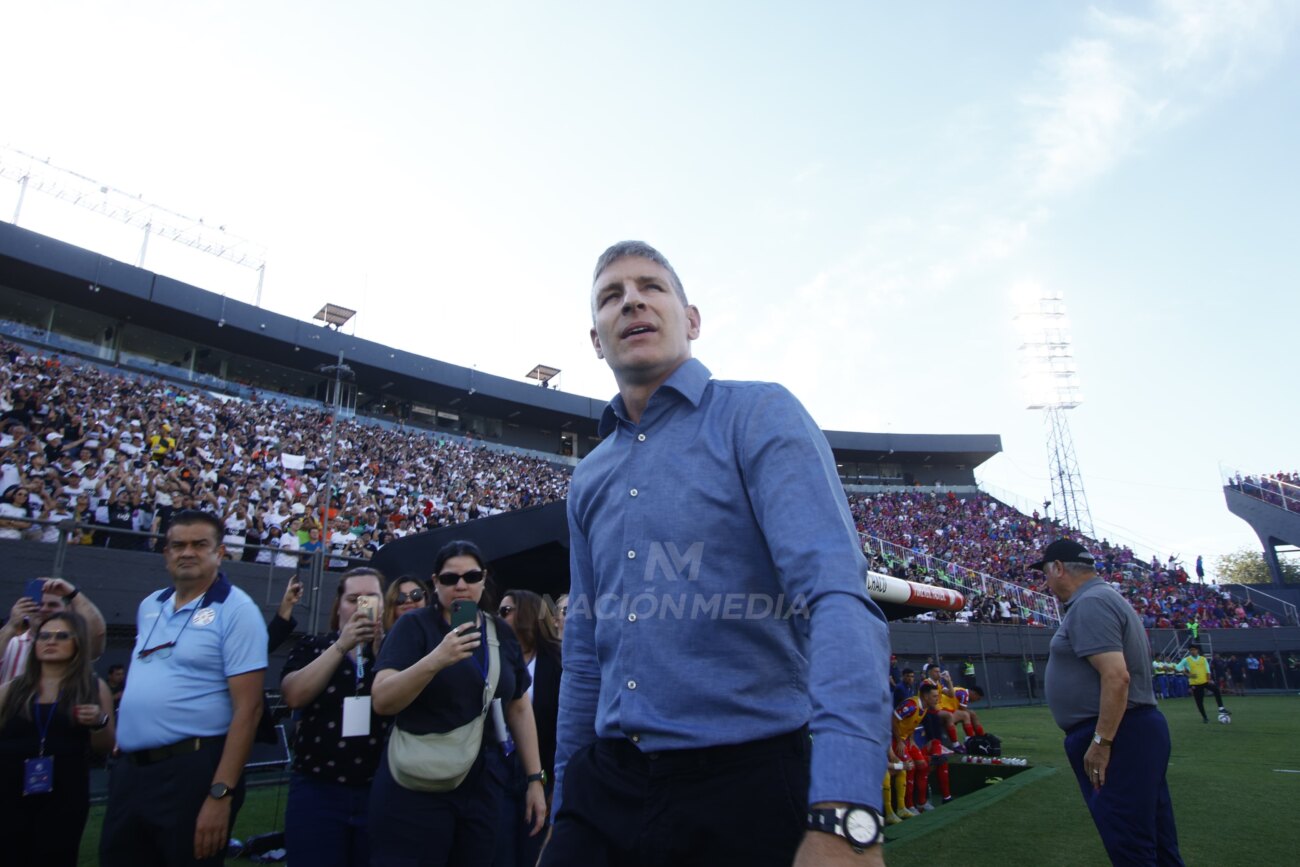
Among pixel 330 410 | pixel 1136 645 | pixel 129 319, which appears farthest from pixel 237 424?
pixel 1136 645

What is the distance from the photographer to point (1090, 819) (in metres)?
7.44

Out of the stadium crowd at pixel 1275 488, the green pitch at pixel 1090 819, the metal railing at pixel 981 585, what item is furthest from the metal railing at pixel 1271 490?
the green pitch at pixel 1090 819

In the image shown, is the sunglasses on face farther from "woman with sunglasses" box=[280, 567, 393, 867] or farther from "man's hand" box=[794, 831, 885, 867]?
"man's hand" box=[794, 831, 885, 867]

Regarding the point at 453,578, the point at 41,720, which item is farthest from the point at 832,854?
the point at 41,720

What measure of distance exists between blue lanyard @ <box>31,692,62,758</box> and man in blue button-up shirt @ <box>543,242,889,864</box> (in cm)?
377

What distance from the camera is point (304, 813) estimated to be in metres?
3.96

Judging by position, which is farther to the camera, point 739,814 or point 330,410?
point 330,410

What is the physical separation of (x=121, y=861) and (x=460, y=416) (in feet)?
126

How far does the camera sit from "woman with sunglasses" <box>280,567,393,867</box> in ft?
12.9

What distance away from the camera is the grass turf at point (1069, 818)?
6.12 m

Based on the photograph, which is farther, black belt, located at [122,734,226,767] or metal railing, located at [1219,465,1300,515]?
metal railing, located at [1219,465,1300,515]

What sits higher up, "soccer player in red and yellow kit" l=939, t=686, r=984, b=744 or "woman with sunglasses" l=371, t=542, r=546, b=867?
"woman with sunglasses" l=371, t=542, r=546, b=867

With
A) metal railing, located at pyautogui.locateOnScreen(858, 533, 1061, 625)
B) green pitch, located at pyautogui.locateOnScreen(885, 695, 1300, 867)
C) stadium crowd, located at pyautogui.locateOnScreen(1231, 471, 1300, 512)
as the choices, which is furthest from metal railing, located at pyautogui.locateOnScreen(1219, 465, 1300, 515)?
green pitch, located at pyautogui.locateOnScreen(885, 695, 1300, 867)

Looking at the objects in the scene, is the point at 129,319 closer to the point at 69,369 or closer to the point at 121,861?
the point at 69,369
